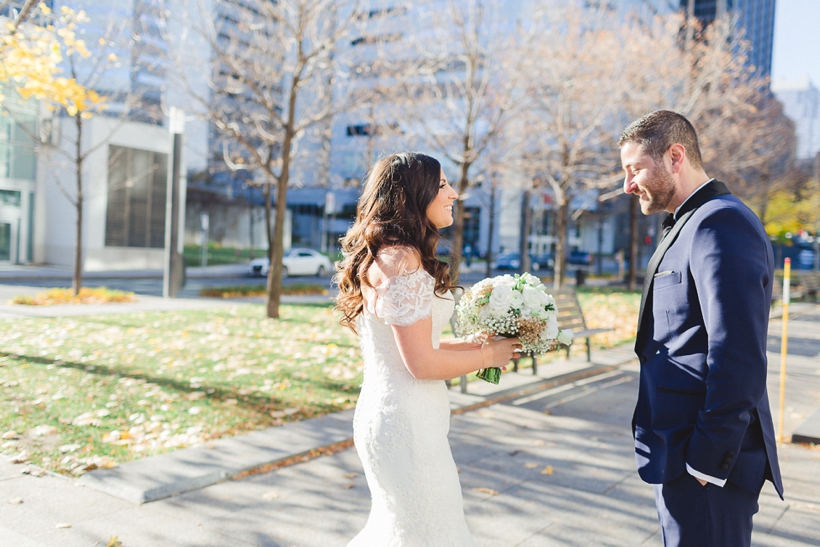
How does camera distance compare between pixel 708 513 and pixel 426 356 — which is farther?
pixel 426 356

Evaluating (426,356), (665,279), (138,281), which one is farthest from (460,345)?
(138,281)

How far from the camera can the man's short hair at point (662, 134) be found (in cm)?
240

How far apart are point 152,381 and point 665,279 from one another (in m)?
6.43

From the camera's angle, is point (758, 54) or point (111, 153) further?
point (758, 54)

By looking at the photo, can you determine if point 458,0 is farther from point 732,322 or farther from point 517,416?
point 732,322

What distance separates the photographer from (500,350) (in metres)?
2.72

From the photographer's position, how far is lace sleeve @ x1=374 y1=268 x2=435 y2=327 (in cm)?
244

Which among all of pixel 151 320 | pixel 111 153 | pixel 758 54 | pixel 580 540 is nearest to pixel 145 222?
pixel 111 153

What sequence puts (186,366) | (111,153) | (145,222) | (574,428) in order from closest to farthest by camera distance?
(574,428), (186,366), (111,153), (145,222)

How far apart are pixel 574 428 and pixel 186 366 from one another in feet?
15.8

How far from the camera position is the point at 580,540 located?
3979 mm

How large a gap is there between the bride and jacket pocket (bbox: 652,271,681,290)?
0.64m

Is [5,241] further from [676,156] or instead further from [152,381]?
[676,156]

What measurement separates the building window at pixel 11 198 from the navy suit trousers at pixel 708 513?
31354mm
